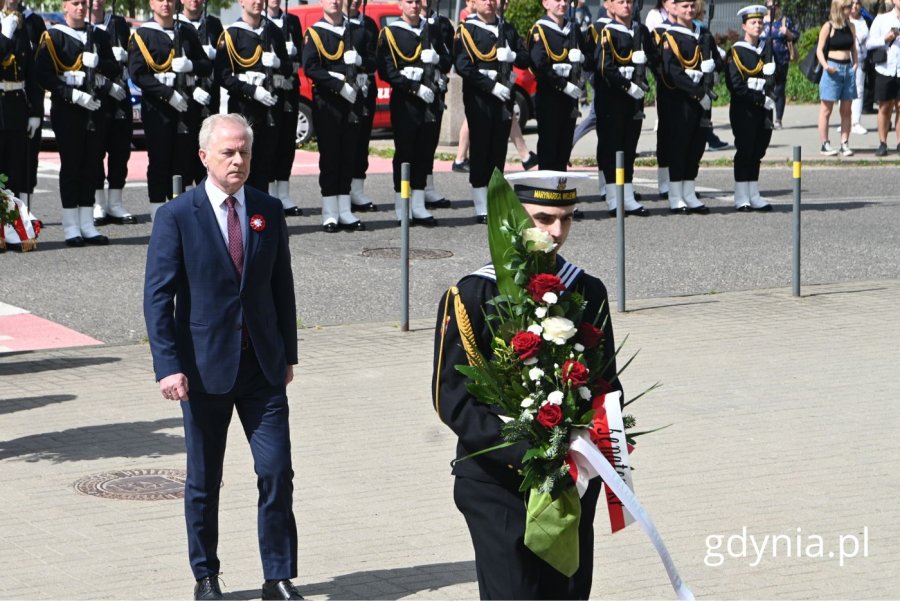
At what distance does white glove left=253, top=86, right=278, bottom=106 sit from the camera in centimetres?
1543

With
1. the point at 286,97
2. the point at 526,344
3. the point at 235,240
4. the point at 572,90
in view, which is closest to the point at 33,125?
the point at 286,97

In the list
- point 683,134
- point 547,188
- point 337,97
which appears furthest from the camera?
point 683,134

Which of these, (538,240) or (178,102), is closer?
(538,240)

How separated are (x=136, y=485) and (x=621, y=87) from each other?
10583 millimetres

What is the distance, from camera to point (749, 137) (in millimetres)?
17578

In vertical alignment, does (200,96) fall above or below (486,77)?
below

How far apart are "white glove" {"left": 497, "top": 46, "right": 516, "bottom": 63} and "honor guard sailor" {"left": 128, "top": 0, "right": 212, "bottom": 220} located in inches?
116

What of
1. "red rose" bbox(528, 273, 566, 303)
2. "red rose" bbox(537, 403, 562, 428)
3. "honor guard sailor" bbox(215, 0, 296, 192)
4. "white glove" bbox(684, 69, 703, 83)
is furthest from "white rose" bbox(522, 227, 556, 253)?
"white glove" bbox(684, 69, 703, 83)

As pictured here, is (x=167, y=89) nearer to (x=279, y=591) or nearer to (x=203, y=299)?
(x=203, y=299)

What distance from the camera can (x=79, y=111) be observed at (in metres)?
14.7

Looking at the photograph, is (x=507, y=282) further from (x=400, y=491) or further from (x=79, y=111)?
(x=79, y=111)

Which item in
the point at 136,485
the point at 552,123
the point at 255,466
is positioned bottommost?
the point at 136,485

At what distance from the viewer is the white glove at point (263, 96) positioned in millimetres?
15430

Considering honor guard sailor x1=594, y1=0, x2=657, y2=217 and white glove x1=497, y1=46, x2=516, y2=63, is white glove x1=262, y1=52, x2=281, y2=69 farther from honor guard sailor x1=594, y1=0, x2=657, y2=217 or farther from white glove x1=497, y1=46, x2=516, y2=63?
honor guard sailor x1=594, y1=0, x2=657, y2=217
